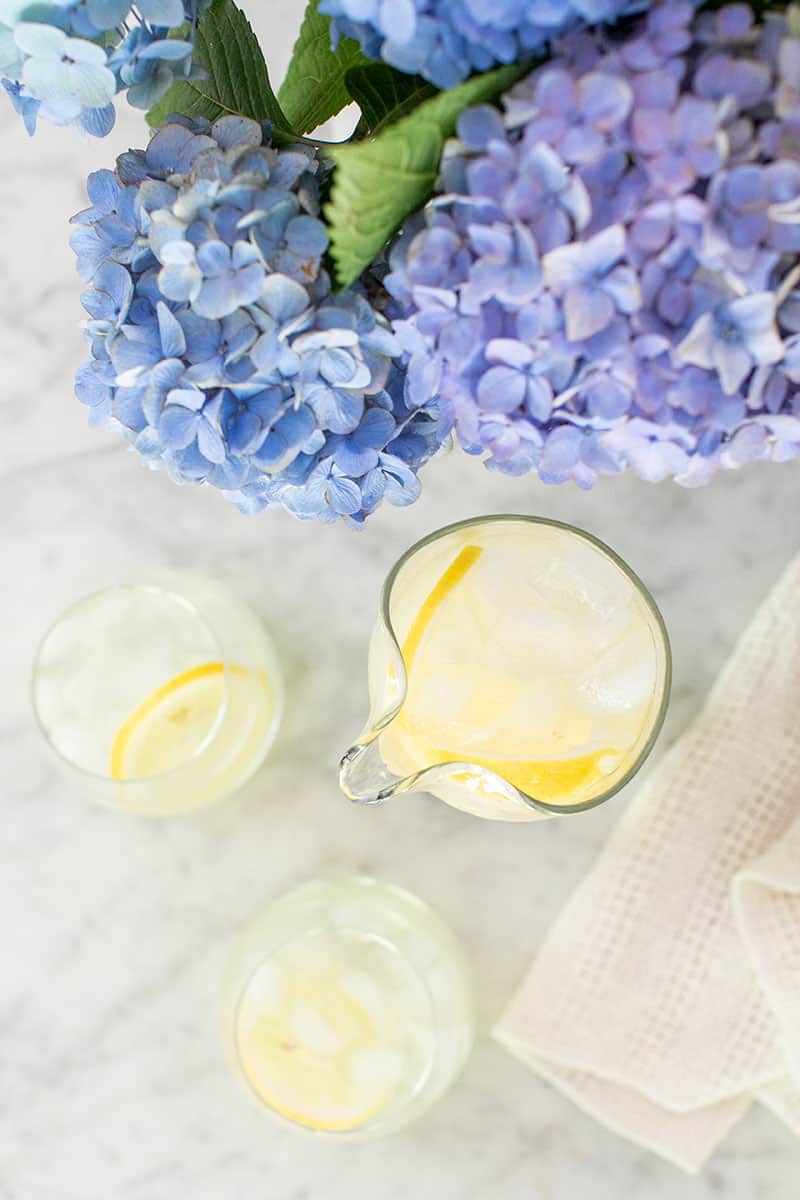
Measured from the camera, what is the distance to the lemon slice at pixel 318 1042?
2.47 feet

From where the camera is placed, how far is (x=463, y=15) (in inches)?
11.4

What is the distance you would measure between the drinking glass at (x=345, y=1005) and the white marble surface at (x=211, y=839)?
0.02 meters

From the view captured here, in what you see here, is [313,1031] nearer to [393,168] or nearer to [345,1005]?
[345,1005]

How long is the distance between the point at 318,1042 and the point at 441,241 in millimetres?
588

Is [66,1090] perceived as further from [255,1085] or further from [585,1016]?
[585,1016]

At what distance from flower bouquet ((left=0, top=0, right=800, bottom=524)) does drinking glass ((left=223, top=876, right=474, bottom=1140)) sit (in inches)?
16.9

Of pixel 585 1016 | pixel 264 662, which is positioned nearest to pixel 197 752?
pixel 264 662

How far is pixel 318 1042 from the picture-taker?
771 mm

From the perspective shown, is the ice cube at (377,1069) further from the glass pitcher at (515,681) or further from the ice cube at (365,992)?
the glass pitcher at (515,681)

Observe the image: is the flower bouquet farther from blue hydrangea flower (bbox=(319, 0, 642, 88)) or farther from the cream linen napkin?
the cream linen napkin

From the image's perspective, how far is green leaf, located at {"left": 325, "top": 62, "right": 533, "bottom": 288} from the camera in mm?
303

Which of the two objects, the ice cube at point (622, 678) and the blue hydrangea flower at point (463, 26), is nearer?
the blue hydrangea flower at point (463, 26)

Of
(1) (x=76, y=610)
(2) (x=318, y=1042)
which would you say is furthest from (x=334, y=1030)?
(1) (x=76, y=610)

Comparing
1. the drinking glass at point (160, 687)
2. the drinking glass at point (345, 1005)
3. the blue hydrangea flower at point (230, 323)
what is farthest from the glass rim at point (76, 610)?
the blue hydrangea flower at point (230, 323)
